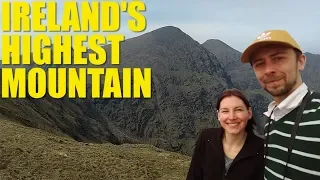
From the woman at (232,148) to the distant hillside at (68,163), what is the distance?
14290 mm

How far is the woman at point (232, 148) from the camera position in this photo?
454 centimetres

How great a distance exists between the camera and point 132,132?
194m

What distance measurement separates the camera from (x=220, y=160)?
183 inches

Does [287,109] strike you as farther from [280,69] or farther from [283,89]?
[280,69]

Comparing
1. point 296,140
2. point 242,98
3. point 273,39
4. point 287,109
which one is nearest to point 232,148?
point 242,98

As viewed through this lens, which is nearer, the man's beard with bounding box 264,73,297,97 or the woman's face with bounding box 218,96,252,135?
the man's beard with bounding box 264,73,297,97

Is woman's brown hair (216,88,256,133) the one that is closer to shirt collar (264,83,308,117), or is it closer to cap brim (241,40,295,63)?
cap brim (241,40,295,63)

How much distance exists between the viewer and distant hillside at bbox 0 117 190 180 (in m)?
17.8

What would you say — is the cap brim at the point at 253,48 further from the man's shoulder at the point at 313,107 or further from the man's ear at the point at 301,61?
the man's shoulder at the point at 313,107

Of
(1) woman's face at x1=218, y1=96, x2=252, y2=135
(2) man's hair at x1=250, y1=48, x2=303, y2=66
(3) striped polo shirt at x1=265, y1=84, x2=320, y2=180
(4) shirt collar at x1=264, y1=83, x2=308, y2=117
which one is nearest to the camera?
(3) striped polo shirt at x1=265, y1=84, x2=320, y2=180

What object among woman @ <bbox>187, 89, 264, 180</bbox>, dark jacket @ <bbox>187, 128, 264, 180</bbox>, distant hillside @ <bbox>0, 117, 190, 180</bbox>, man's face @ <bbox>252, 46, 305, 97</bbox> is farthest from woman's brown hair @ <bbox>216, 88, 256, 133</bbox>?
distant hillside @ <bbox>0, 117, 190, 180</bbox>

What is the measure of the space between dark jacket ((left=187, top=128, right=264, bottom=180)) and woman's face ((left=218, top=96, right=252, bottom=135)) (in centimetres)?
23

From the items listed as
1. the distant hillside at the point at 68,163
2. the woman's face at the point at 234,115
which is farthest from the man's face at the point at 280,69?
the distant hillside at the point at 68,163

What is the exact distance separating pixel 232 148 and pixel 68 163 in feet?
51.9
